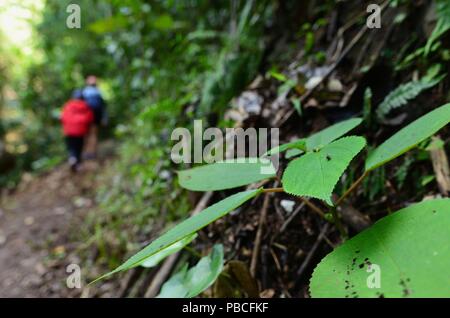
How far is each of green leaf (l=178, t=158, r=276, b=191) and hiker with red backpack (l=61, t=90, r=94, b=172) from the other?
15.9 ft

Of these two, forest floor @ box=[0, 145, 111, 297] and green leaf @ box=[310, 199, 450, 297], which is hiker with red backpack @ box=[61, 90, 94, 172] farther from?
green leaf @ box=[310, 199, 450, 297]

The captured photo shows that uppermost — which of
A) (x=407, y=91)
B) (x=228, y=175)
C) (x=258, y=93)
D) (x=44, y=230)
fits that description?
(x=258, y=93)

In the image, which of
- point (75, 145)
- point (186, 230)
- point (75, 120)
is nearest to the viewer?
point (186, 230)

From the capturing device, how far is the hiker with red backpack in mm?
5543

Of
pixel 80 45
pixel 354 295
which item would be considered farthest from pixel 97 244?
pixel 80 45

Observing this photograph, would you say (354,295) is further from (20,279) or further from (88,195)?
(88,195)

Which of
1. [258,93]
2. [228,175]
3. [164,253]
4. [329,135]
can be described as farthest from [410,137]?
[258,93]

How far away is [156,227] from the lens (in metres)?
2.73

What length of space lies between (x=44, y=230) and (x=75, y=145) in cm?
208

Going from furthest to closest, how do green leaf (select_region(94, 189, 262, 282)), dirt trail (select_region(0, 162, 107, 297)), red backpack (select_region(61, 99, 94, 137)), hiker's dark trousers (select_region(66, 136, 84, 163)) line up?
hiker's dark trousers (select_region(66, 136, 84, 163)) < red backpack (select_region(61, 99, 94, 137)) < dirt trail (select_region(0, 162, 107, 297)) < green leaf (select_region(94, 189, 262, 282))

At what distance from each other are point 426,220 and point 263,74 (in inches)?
92.3

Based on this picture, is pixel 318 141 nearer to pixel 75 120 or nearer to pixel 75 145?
pixel 75 120

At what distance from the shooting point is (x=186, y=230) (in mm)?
969

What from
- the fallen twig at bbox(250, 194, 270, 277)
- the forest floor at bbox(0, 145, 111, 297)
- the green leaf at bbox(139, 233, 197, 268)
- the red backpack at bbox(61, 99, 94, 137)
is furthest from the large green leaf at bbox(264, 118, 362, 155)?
the red backpack at bbox(61, 99, 94, 137)
